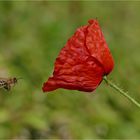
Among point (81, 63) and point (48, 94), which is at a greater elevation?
point (81, 63)

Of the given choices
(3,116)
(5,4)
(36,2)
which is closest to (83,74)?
(3,116)

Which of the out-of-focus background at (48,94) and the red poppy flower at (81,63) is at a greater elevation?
the red poppy flower at (81,63)

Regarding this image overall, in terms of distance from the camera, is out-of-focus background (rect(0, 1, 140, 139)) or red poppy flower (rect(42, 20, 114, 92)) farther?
out-of-focus background (rect(0, 1, 140, 139))

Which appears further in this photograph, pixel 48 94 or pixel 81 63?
pixel 48 94

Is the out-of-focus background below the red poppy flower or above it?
below

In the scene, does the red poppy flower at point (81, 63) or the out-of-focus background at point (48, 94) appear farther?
the out-of-focus background at point (48, 94)
